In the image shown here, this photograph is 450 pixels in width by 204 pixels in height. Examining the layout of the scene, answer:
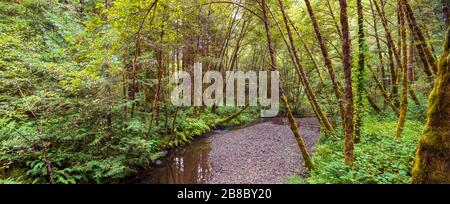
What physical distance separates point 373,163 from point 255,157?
4931 millimetres

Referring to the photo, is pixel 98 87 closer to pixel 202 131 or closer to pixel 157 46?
pixel 157 46

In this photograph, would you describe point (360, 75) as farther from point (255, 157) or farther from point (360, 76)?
point (255, 157)

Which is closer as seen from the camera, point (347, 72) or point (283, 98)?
point (347, 72)

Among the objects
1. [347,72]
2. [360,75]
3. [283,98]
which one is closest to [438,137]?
[347,72]

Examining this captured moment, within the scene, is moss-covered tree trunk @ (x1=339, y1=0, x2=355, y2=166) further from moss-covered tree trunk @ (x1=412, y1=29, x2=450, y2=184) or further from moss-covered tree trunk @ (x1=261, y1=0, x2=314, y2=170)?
moss-covered tree trunk @ (x1=412, y1=29, x2=450, y2=184)

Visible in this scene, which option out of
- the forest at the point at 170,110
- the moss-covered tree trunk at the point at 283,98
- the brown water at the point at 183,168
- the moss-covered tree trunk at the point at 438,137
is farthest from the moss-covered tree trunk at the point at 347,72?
the brown water at the point at 183,168

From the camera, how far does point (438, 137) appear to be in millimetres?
2402

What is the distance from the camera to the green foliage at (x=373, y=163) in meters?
4.05

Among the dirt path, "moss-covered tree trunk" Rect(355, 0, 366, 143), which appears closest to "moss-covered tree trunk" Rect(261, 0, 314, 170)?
the dirt path

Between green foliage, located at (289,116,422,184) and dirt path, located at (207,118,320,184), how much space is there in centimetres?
127

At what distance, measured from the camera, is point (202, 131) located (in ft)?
43.7

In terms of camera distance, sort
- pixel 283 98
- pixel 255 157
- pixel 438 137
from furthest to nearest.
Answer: pixel 255 157 < pixel 283 98 < pixel 438 137

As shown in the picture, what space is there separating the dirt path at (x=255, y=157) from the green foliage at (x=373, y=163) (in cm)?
127
